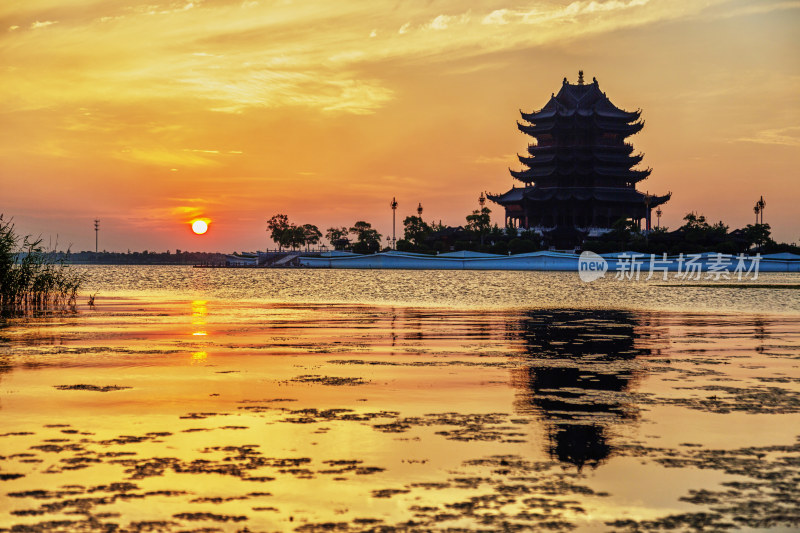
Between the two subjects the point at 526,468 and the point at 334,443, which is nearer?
the point at 526,468

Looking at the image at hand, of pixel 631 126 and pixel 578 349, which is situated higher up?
pixel 631 126

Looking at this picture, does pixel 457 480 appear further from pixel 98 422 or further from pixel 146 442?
pixel 98 422

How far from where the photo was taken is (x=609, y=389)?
15023 mm

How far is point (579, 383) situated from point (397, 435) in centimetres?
573

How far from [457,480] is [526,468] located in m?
0.89

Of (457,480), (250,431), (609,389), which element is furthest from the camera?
(609,389)

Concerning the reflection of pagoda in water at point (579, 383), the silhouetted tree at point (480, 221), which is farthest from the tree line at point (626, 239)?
the reflection of pagoda in water at point (579, 383)

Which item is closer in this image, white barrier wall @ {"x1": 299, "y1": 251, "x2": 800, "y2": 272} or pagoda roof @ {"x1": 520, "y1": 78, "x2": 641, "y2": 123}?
white barrier wall @ {"x1": 299, "y1": 251, "x2": 800, "y2": 272}

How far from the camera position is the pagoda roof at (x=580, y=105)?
149000 mm

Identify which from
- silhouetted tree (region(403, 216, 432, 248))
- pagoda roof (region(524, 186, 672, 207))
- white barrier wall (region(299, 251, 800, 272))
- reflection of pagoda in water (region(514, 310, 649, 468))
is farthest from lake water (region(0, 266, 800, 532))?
silhouetted tree (region(403, 216, 432, 248))

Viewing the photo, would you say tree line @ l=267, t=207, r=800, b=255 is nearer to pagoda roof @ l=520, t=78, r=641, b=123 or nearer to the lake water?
pagoda roof @ l=520, t=78, r=641, b=123

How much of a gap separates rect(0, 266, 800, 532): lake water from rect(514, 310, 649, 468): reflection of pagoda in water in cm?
6

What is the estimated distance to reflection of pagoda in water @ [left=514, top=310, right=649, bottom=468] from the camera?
426 inches

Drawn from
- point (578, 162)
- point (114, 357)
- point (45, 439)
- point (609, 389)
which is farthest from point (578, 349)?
point (578, 162)
